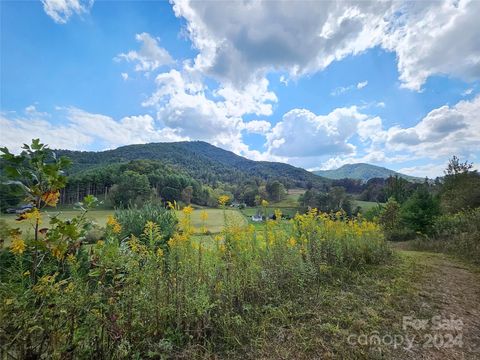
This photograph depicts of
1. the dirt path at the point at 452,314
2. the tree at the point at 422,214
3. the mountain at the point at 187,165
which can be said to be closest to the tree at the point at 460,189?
the tree at the point at 422,214

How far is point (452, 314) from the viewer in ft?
10.7

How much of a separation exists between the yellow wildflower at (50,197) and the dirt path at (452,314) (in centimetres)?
341

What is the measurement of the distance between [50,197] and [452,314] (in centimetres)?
468

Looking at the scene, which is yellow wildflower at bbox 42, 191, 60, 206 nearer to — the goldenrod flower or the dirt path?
the goldenrod flower

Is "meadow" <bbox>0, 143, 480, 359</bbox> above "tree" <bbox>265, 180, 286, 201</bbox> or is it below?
below

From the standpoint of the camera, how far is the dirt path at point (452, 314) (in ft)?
8.21

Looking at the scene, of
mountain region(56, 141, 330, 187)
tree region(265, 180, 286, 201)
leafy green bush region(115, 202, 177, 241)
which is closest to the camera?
leafy green bush region(115, 202, 177, 241)

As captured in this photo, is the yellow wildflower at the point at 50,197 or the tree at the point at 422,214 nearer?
the yellow wildflower at the point at 50,197

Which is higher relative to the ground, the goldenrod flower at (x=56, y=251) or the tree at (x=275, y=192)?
the tree at (x=275, y=192)

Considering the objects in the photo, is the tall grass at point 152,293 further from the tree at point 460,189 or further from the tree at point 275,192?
the tree at point 275,192

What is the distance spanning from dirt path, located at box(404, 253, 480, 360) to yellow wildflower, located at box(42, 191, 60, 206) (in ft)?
11.2

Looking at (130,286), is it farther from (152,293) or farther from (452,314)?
(452,314)

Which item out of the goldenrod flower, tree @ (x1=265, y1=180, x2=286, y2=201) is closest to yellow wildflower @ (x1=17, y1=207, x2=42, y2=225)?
the goldenrod flower

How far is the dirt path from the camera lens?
250 centimetres
